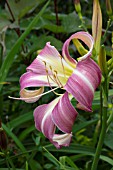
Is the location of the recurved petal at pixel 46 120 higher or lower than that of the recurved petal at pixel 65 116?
lower

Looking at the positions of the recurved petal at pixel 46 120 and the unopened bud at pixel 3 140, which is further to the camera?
the unopened bud at pixel 3 140

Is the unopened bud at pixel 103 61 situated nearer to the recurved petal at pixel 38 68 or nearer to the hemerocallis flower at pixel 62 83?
the hemerocallis flower at pixel 62 83

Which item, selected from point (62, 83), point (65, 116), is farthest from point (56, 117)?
point (62, 83)

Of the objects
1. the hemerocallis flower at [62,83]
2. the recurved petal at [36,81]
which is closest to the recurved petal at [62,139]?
the hemerocallis flower at [62,83]

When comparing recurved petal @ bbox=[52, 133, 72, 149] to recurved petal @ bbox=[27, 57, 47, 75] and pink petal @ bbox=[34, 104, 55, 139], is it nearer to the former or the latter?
pink petal @ bbox=[34, 104, 55, 139]

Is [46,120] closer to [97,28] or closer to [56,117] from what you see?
[56,117]

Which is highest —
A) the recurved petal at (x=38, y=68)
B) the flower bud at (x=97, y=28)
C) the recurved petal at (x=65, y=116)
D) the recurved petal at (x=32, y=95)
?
the flower bud at (x=97, y=28)

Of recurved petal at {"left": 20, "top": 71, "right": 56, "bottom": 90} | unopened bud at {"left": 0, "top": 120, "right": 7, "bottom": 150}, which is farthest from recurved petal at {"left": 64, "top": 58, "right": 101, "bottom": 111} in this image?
unopened bud at {"left": 0, "top": 120, "right": 7, "bottom": 150}
